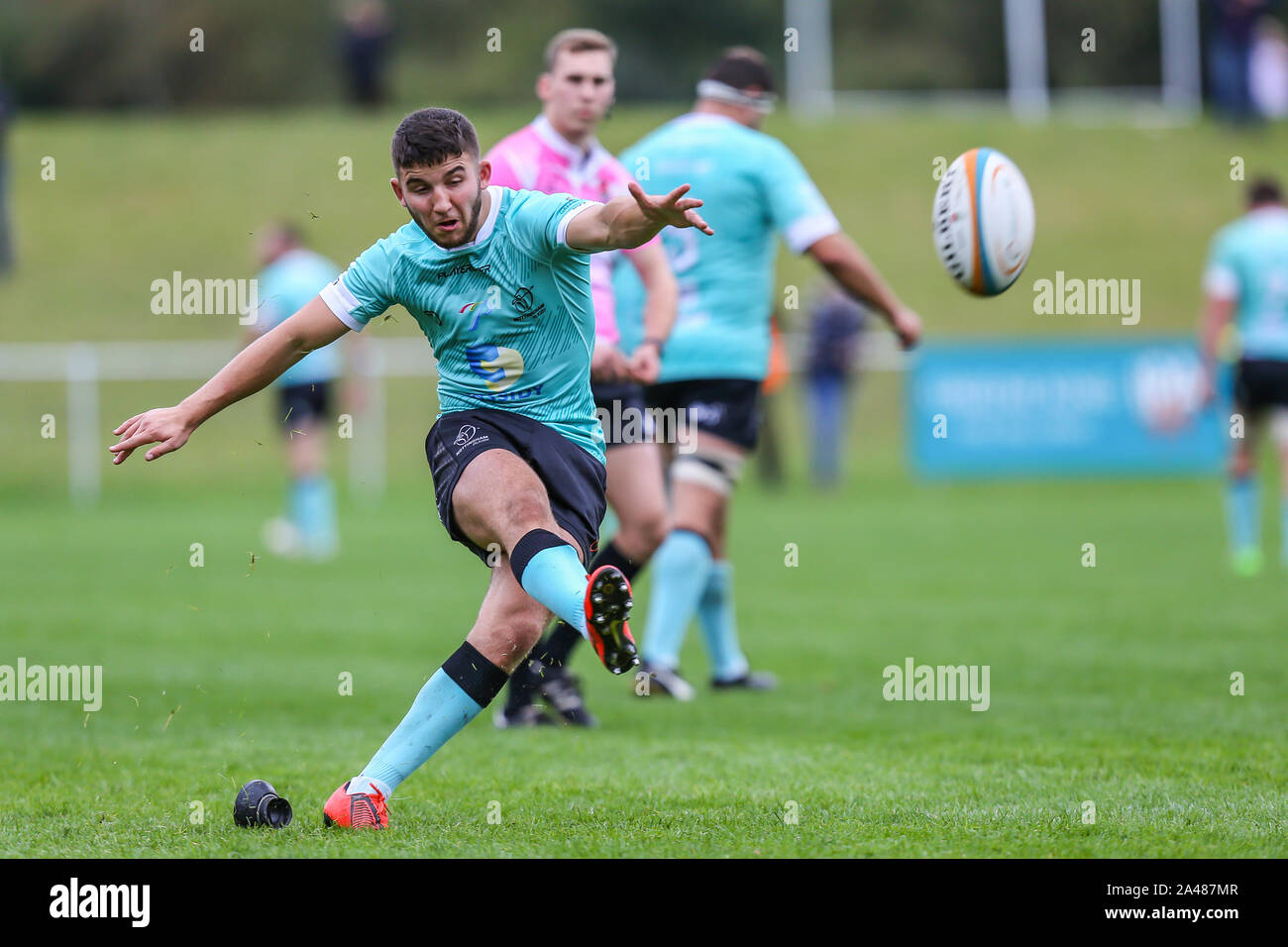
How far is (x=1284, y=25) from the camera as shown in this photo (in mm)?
40688

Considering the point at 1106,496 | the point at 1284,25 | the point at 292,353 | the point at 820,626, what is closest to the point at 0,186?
the point at 1106,496

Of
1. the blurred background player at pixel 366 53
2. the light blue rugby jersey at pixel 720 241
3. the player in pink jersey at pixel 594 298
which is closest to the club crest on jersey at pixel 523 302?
the player in pink jersey at pixel 594 298

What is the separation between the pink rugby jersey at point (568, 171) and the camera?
20.7ft

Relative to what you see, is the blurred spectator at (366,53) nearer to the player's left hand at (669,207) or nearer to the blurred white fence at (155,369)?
the blurred white fence at (155,369)

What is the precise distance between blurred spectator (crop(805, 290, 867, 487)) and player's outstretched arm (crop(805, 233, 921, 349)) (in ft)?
43.3

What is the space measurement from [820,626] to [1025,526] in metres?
5.98

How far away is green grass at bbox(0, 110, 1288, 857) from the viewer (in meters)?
4.43

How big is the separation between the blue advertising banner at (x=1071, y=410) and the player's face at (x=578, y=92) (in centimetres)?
1369

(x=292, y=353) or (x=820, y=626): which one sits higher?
(x=292, y=353)

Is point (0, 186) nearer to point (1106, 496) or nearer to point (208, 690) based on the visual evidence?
point (1106, 496)

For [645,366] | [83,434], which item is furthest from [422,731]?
[83,434]

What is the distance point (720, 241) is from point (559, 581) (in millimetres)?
3370

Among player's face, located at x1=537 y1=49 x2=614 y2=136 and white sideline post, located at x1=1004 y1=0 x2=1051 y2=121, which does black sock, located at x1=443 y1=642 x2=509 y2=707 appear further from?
white sideline post, located at x1=1004 y1=0 x2=1051 y2=121

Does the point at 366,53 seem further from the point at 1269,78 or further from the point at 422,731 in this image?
the point at 422,731
